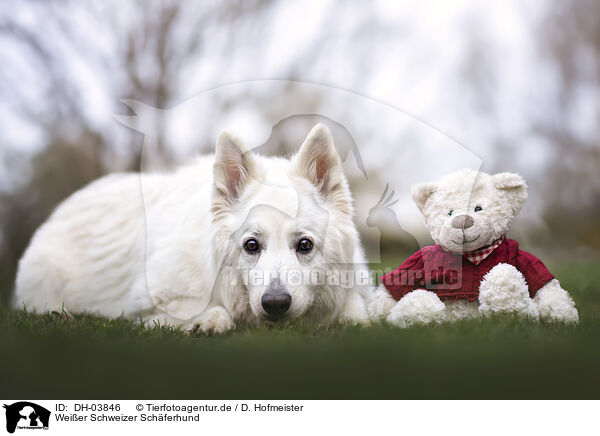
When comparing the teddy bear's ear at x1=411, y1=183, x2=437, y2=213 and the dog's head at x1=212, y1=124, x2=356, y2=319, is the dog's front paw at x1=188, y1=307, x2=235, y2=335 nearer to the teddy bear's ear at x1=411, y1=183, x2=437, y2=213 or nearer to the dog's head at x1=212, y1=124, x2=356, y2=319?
the dog's head at x1=212, y1=124, x2=356, y2=319

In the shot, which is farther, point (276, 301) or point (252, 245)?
point (252, 245)

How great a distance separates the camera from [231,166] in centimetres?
355

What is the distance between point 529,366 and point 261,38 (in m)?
7.77

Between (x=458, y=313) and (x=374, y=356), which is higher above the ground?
(x=458, y=313)

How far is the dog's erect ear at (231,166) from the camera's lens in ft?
11.3

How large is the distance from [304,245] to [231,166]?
809mm

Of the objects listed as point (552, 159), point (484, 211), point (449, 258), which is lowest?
point (449, 258)

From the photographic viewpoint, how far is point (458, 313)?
3.36 meters

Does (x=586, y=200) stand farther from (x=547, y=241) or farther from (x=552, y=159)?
(x=547, y=241)

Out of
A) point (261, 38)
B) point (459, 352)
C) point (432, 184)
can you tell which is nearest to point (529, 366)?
point (459, 352)

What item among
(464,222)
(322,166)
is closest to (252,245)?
(322,166)
